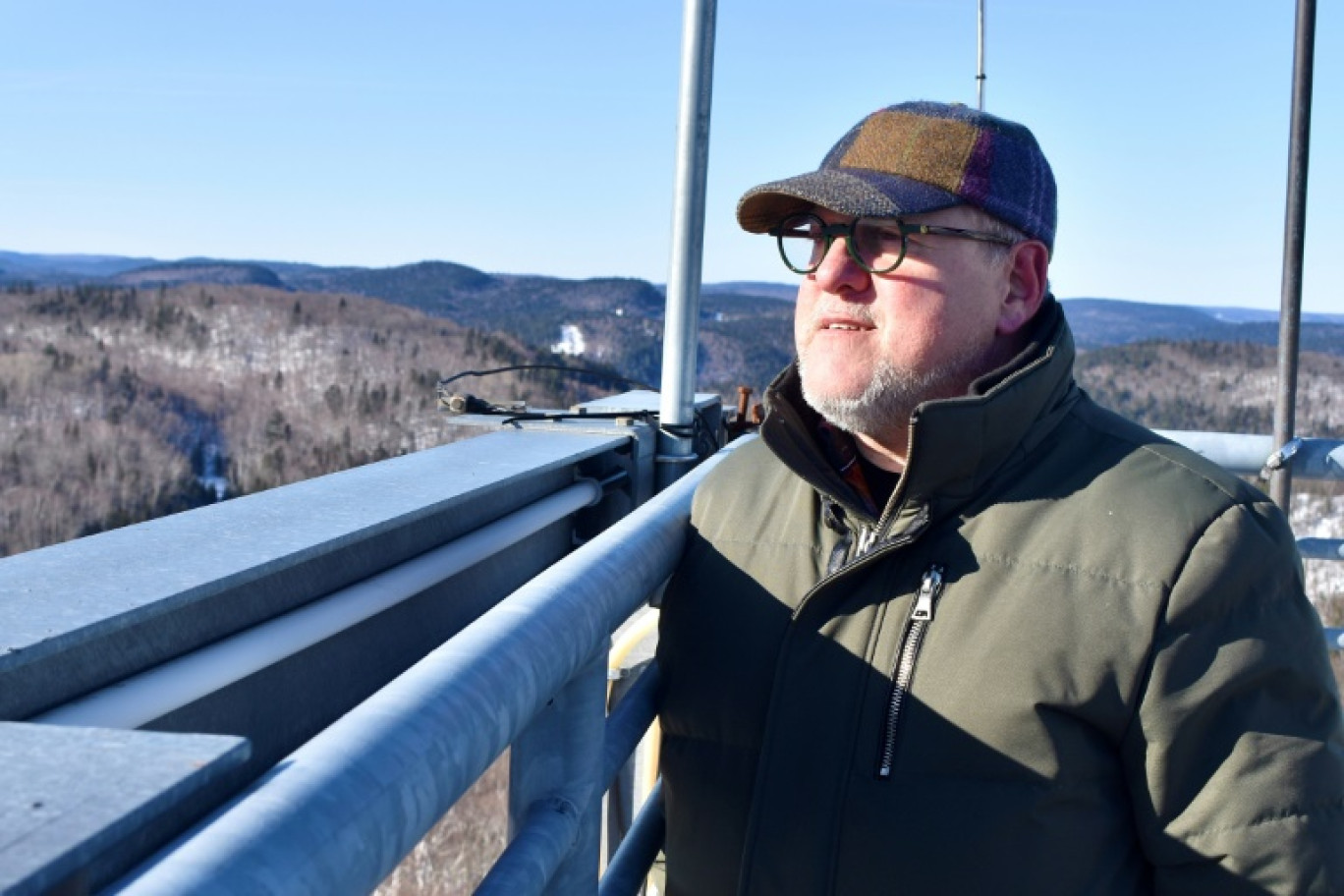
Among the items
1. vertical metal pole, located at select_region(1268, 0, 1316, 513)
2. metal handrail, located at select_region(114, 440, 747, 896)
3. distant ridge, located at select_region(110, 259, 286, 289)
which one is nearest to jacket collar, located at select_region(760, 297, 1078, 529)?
metal handrail, located at select_region(114, 440, 747, 896)

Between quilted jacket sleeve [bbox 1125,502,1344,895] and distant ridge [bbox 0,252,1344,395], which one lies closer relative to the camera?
quilted jacket sleeve [bbox 1125,502,1344,895]

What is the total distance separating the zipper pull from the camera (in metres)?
1.68

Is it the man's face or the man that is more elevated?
the man's face

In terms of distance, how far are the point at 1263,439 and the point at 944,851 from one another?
278cm

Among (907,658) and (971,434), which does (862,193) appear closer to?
(971,434)

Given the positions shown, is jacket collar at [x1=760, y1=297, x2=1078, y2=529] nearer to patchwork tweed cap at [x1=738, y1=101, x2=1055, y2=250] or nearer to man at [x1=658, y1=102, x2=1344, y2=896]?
man at [x1=658, y1=102, x2=1344, y2=896]

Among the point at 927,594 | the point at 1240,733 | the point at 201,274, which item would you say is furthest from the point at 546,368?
the point at 201,274

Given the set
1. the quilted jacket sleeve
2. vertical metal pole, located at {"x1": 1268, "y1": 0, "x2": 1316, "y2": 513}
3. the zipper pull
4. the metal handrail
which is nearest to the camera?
the metal handrail

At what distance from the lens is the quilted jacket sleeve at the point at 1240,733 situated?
1.56 metres

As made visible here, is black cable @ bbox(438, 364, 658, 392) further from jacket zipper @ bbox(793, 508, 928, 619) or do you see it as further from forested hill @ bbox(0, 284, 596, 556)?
forested hill @ bbox(0, 284, 596, 556)

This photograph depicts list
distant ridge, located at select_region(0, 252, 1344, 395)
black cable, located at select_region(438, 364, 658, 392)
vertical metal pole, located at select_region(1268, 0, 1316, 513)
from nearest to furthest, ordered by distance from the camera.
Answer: black cable, located at select_region(438, 364, 658, 392)
vertical metal pole, located at select_region(1268, 0, 1316, 513)
distant ridge, located at select_region(0, 252, 1344, 395)

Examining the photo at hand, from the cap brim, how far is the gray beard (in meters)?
0.20

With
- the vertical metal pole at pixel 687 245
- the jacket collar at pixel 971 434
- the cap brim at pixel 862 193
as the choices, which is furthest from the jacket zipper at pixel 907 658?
the vertical metal pole at pixel 687 245

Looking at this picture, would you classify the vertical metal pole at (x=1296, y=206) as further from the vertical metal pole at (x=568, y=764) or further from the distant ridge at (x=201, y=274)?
the distant ridge at (x=201, y=274)
